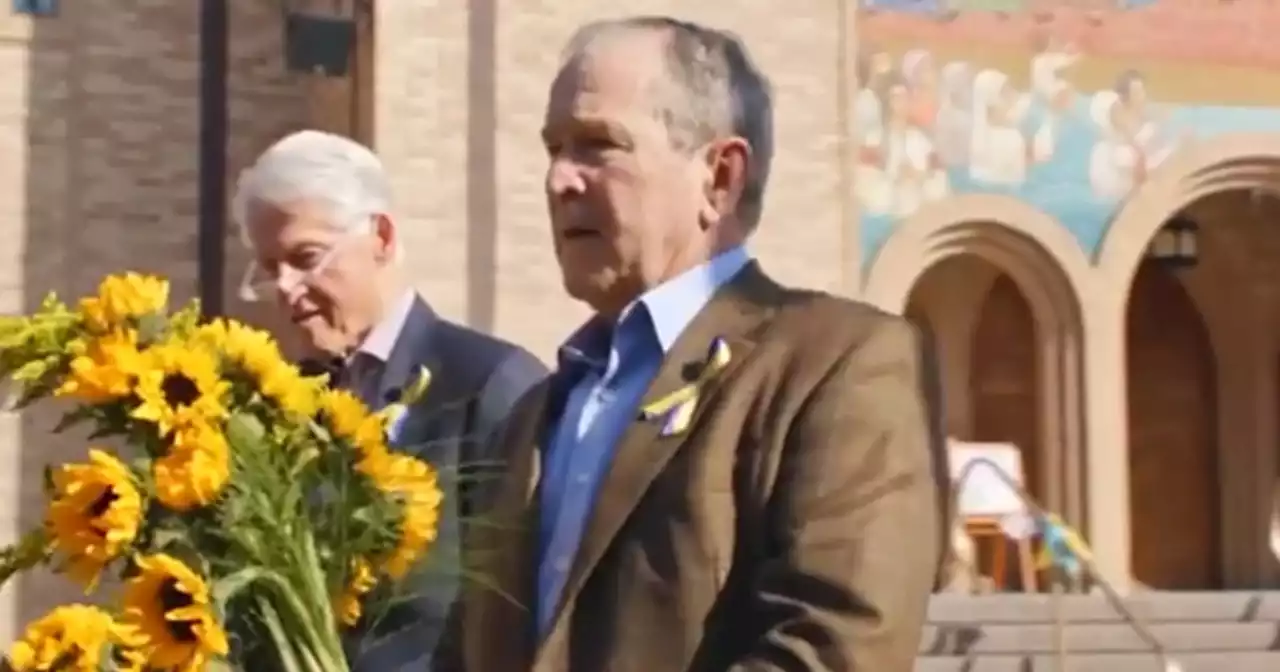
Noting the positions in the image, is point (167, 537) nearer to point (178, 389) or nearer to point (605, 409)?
point (178, 389)

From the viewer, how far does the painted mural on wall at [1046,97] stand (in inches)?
498

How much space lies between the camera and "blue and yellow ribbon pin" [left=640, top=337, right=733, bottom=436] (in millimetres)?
2109

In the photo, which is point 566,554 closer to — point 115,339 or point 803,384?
point 803,384

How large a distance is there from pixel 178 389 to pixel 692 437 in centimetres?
46

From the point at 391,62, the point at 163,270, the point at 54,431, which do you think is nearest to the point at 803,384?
the point at 54,431

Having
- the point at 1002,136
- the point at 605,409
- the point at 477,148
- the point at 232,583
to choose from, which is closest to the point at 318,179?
the point at 605,409

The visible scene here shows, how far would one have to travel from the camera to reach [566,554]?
7.15 feet

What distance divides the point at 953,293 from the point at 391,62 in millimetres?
4875

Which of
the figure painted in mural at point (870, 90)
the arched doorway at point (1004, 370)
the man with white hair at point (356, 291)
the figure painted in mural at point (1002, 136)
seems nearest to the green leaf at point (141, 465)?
the man with white hair at point (356, 291)

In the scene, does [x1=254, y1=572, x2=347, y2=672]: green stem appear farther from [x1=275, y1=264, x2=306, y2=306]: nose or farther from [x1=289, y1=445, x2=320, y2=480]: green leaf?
[x1=275, y1=264, x2=306, y2=306]: nose

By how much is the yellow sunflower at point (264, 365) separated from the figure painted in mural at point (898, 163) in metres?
10.5

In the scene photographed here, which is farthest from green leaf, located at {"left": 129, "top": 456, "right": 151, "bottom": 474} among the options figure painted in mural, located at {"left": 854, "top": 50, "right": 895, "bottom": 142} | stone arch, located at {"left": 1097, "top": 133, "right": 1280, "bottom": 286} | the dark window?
stone arch, located at {"left": 1097, "top": 133, "right": 1280, "bottom": 286}

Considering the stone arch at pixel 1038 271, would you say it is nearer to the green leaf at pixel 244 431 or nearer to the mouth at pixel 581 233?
the mouth at pixel 581 233

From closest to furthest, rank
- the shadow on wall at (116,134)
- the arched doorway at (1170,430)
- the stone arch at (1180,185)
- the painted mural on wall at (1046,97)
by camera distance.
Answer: the shadow on wall at (116,134)
the painted mural on wall at (1046,97)
the stone arch at (1180,185)
the arched doorway at (1170,430)
